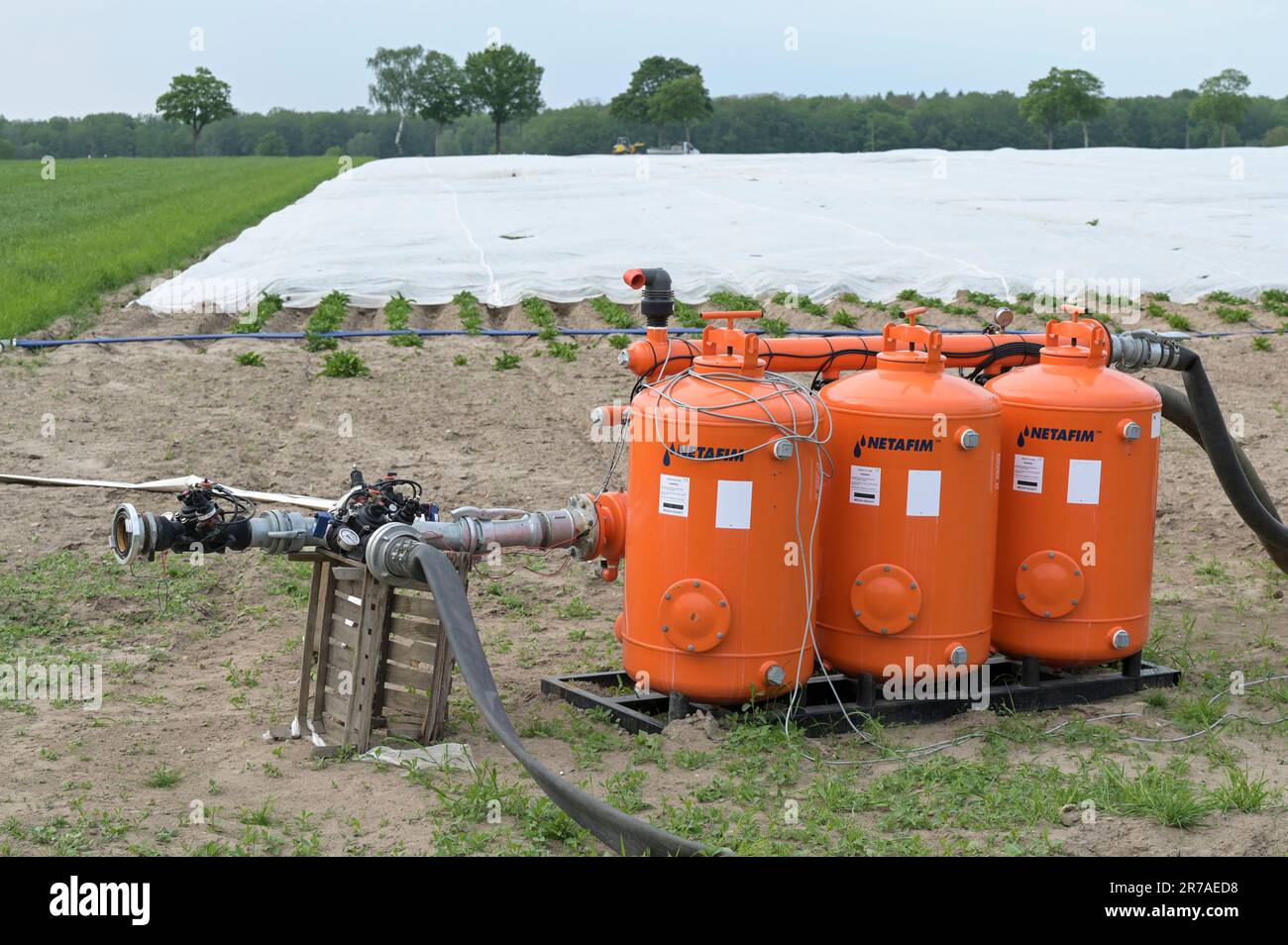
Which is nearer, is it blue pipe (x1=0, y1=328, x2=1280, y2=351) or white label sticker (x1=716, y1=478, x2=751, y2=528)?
white label sticker (x1=716, y1=478, x2=751, y2=528)

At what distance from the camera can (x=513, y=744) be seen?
4.09 metres

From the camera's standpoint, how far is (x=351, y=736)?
4.97 m

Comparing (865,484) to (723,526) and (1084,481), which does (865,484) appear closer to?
(723,526)

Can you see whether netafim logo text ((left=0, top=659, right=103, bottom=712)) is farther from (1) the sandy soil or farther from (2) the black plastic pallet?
(2) the black plastic pallet

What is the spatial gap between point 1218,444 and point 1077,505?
40.9 inches

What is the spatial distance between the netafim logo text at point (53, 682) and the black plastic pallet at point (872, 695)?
1.81 meters

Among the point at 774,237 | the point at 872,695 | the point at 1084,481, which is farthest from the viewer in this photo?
the point at 774,237

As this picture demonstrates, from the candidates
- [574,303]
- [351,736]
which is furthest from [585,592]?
[574,303]

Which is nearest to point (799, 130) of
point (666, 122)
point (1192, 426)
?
point (666, 122)

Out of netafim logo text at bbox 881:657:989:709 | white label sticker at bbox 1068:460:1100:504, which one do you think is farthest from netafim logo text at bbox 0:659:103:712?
white label sticker at bbox 1068:460:1100:504

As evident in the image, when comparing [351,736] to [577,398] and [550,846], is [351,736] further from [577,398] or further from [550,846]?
[577,398]

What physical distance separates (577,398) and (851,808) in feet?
23.8

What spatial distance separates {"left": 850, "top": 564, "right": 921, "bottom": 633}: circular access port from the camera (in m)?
5.23

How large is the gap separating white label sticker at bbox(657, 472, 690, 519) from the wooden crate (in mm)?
764
